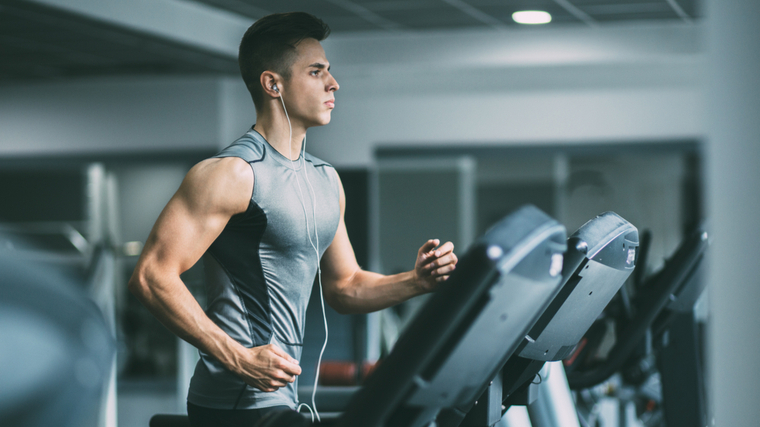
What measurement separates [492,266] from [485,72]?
4891 millimetres

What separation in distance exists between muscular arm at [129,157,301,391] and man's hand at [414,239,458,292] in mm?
276

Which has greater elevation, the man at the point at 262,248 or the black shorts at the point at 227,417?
the man at the point at 262,248

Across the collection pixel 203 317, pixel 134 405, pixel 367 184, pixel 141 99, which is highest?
pixel 141 99

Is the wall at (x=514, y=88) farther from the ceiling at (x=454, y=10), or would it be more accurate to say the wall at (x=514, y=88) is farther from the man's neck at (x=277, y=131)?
the man's neck at (x=277, y=131)

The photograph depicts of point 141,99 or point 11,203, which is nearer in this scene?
point 141,99

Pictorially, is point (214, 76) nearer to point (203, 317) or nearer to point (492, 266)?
point (203, 317)

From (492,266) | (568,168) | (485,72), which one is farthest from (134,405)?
(492,266)

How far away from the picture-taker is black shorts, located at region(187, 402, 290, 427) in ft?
4.45

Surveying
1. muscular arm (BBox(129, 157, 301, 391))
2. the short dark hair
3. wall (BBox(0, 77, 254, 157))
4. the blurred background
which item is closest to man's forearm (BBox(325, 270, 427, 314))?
muscular arm (BBox(129, 157, 301, 391))

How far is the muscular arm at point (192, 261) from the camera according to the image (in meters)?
1.26

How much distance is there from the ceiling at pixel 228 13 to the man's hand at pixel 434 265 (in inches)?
118

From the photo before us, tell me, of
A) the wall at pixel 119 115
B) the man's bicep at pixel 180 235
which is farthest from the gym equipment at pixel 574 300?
the wall at pixel 119 115

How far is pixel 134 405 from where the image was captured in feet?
18.6

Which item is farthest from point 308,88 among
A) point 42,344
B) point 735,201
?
point 42,344
